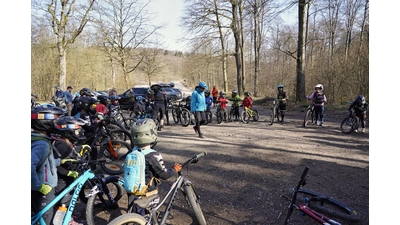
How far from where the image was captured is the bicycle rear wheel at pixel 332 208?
309 centimetres

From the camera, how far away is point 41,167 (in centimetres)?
241

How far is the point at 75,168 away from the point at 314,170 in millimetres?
4246

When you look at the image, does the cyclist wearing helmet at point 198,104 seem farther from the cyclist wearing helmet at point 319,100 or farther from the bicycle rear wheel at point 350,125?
the bicycle rear wheel at point 350,125

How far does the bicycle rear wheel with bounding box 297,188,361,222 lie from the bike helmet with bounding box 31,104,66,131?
335cm

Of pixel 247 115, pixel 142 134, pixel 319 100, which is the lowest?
pixel 247 115

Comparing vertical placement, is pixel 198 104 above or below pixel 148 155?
above

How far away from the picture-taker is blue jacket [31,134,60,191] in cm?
230

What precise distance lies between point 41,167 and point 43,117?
585mm

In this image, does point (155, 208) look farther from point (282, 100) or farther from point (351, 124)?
point (282, 100)

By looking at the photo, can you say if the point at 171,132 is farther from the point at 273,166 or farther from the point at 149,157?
the point at 149,157

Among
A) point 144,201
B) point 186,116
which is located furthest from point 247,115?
point 144,201

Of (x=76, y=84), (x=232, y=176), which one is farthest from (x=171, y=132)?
(x=76, y=84)

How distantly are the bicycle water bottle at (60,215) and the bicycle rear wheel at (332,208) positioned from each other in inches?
119

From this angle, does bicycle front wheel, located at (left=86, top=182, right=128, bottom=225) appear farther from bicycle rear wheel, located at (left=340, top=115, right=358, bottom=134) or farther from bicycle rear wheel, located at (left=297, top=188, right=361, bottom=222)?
bicycle rear wheel, located at (left=340, top=115, right=358, bottom=134)
